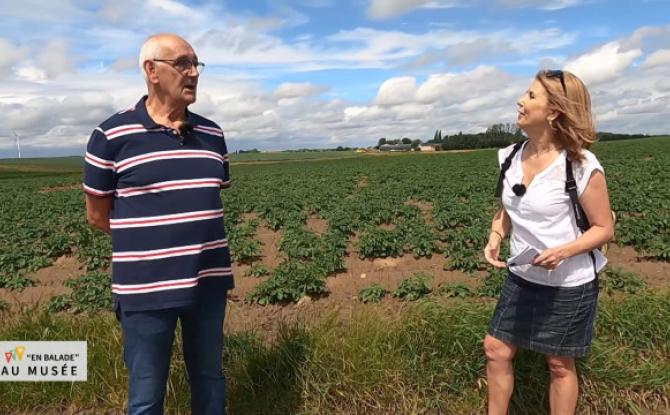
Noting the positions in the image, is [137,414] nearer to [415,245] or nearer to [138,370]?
[138,370]

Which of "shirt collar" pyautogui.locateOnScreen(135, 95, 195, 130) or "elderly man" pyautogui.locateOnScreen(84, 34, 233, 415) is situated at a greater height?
"shirt collar" pyautogui.locateOnScreen(135, 95, 195, 130)

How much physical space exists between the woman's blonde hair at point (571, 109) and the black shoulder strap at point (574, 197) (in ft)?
0.21

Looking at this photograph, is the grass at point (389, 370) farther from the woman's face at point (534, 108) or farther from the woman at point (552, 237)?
the woman's face at point (534, 108)

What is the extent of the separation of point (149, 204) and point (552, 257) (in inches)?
78.3

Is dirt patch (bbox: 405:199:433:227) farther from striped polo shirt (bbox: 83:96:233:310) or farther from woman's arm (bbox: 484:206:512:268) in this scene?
striped polo shirt (bbox: 83:96:233:310)

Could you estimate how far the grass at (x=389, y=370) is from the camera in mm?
3225

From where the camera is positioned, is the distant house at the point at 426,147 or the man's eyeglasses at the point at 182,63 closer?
the man's eyeglasses at the point at 182,63

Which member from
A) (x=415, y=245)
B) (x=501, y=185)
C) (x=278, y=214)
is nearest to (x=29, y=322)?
(x=501, y=185)

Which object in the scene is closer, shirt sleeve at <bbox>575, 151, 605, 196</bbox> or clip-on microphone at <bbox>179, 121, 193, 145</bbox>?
shirt sleeve at <bbox>575, 151, 605, 196</bbox>

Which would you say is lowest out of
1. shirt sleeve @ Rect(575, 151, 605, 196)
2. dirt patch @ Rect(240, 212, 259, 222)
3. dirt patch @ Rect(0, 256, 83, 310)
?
dirt patch @ Rect(0, 256, 83, 310)

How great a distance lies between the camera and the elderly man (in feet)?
7.73

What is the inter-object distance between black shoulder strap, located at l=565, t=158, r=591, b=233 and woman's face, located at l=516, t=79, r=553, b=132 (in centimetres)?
24

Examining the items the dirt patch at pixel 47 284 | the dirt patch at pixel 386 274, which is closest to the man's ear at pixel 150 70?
the dirt patch at pixel 386 274

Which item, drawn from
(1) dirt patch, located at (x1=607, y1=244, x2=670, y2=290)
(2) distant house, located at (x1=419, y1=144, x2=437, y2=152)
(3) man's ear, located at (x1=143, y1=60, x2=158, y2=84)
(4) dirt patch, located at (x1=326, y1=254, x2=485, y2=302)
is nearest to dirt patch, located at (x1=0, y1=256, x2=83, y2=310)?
(4) dirt patch, located at (x1=326, y1=254, x2=485, y2=302)
